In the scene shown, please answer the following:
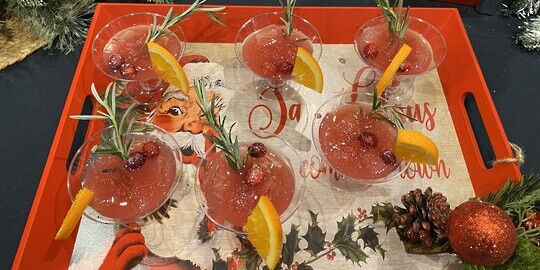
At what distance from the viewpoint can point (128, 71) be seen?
1.34 metres

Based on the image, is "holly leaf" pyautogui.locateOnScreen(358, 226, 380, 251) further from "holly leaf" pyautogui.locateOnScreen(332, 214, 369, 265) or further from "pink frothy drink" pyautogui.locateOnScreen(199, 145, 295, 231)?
"pink frothy drink" pyautogui.locateOnScreen(199, 145, 295, 231)

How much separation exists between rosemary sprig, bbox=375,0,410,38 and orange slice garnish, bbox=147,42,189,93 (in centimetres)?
66

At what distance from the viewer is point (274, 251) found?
1.02 metres

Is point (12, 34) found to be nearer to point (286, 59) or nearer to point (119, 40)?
point (119, 40)

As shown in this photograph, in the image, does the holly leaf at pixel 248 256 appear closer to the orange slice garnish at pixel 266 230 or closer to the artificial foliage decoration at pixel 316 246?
the artificial foliage decoration at pixel 316 246

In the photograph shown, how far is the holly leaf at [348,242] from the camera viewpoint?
3.85 feet

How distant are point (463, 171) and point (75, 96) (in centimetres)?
118

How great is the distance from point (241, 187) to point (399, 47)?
0.71 m

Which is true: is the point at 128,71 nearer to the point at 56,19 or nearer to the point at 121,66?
the point at 121,66

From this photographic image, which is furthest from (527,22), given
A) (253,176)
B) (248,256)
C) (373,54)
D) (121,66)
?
(121,66)

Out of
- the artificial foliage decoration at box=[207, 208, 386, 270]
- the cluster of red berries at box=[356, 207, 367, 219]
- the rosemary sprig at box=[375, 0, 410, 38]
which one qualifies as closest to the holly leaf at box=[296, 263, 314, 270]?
the artificial foliage decoration at box=[207, 208, 386, 270]

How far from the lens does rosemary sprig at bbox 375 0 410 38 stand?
4.56 ft

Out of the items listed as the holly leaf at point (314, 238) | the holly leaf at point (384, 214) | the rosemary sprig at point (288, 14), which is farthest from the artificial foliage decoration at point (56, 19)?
the holly leaf at point (384, 214)

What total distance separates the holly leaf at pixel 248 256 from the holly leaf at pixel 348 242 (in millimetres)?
211
